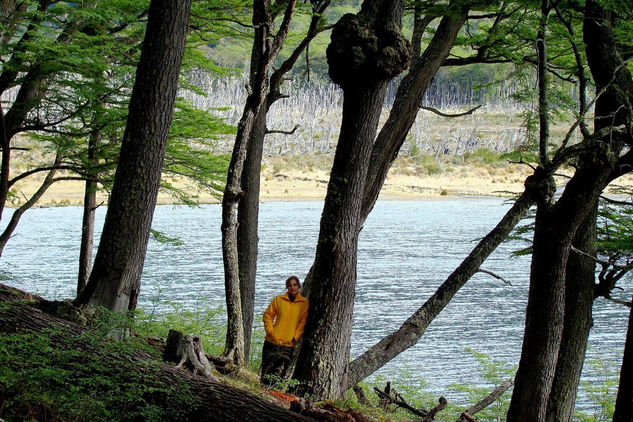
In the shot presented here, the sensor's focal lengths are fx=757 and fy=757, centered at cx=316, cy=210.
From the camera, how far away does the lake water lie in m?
14.2

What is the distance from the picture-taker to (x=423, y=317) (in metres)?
7.16

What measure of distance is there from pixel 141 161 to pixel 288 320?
71.2 inches

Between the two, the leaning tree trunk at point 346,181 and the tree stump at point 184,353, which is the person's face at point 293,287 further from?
the tree stump at point 184,353

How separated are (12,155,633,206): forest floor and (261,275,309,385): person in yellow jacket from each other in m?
34.3

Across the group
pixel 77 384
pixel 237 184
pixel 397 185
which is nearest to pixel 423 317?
pixel 237 184

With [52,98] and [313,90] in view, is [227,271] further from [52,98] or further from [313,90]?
[313,90]

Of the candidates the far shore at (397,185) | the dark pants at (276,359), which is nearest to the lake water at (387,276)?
the dark pants at (276,359)

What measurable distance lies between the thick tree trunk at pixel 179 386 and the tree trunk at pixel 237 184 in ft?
7.49

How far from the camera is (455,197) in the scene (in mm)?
49000

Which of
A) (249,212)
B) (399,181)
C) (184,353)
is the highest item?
(399,181)

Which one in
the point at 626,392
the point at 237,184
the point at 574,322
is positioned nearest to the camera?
the point at 626,392

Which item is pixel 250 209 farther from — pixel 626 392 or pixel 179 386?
pixel 626 392

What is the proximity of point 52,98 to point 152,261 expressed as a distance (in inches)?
620

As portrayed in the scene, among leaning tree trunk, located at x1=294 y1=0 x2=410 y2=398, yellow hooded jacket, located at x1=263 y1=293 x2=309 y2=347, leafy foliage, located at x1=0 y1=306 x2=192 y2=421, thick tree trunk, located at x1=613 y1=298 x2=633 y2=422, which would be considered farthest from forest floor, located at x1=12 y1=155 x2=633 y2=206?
thick tree trunk, located at x1=613 y1=298 x2=633 y2=422
